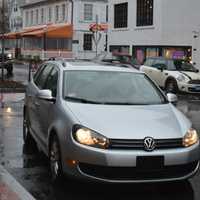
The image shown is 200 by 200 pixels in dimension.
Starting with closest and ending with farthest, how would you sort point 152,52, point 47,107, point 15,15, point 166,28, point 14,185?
point 14,185
point 47,107
point 166,28
point 152,52
point 15,15

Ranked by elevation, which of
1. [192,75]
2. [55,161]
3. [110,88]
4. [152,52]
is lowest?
[55,161]

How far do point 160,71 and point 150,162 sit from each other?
59.2 feet

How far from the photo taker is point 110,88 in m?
8.14

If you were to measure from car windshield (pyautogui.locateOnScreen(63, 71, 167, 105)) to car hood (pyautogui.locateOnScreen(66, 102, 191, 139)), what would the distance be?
0.33m

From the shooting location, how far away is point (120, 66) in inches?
353

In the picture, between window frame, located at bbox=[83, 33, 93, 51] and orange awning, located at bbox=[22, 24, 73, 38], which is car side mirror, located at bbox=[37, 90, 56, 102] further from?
window frame, located at bbox=[83, 33, 93, 51]

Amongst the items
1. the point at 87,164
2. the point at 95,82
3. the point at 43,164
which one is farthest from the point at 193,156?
the point at 43,164

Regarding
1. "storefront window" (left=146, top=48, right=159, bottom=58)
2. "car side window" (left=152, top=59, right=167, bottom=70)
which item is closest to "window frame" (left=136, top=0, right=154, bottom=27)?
"storefront window" (left=146, top=48, right=159, bottom=58)

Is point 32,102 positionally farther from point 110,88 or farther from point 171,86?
point 171,86

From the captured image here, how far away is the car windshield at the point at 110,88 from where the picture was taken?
25.8ft

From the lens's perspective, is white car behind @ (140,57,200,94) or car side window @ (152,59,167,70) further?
car side window @ (152,59,167,70)

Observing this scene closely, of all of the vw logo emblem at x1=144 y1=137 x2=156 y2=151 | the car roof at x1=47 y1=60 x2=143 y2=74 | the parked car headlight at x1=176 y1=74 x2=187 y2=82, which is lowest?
the parked car headlight at x1=176 y1=74 x2=187 y2=82

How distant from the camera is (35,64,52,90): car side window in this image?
9.28 meters

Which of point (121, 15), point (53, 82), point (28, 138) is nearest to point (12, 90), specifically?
point (28, 138)
